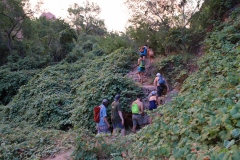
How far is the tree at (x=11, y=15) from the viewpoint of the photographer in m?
23.6

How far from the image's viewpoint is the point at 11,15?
2400 cm

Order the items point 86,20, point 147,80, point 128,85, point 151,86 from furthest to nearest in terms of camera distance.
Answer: point 86,20, point 147,80, point 151,86, point 128,85

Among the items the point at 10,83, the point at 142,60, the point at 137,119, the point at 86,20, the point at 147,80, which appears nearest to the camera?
the point at 137,119

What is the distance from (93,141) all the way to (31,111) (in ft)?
32.6

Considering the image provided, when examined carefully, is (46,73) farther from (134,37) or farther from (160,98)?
(160,98)

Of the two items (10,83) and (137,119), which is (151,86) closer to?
(137,119)

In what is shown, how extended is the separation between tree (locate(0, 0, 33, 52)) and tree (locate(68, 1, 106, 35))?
912 inches


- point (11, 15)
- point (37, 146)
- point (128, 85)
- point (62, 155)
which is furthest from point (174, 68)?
point (11, 15)

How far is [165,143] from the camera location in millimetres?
4473

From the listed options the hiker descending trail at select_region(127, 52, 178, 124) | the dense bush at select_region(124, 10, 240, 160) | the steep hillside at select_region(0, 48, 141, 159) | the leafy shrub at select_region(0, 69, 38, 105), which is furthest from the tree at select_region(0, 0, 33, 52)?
the dense bush at select_region(124, 10, 240, 160)

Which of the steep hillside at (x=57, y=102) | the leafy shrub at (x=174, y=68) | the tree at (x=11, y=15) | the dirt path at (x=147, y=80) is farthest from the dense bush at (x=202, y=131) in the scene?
the tree at (x=11, y=15)

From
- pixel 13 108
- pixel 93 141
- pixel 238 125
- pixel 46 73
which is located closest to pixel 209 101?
pixel 238 125

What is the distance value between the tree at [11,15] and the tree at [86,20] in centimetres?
2317

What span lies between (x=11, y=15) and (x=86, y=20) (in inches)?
1013
